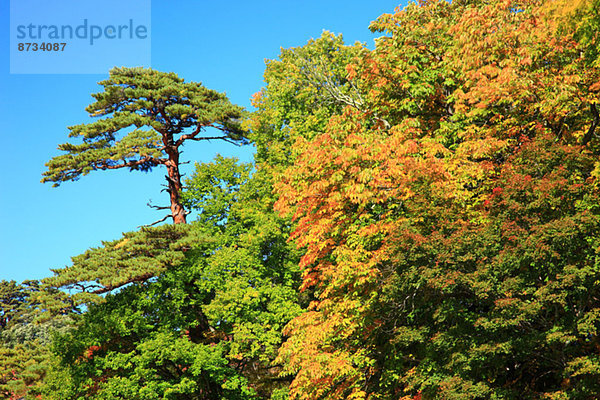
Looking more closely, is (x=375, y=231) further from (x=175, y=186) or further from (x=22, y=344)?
(x=22, y=344)

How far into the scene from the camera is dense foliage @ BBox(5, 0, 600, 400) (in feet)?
46.6

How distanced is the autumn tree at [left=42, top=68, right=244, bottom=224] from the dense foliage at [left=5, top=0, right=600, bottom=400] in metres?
0.11

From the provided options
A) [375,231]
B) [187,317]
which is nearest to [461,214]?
[375,231]

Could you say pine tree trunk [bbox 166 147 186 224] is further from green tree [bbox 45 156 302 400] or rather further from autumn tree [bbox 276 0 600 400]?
autumn tree [bbox 276 0 600 400]

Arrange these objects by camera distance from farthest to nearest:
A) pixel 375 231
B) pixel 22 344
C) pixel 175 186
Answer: pixel 22 344, pixel 175 186, pixel 375 231

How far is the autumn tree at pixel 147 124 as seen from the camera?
90.6 feet

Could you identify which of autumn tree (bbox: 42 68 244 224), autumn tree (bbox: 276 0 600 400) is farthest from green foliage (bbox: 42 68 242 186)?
autumn tree (bbox: 276 0 600 400)

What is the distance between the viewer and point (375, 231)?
58.7ft

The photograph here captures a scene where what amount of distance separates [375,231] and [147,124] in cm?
1561

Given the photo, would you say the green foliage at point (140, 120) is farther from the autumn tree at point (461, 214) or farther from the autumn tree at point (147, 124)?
the autumn tree at point (461, 214)

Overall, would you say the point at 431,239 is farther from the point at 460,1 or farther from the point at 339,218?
the point at 460,1

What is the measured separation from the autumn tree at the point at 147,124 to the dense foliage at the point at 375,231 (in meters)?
0.11

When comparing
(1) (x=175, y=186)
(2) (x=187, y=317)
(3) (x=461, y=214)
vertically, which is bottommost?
(3) (x=461, y=214)

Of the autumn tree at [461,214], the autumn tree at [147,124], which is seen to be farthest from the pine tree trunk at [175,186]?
the autumn tree at [461,214]
